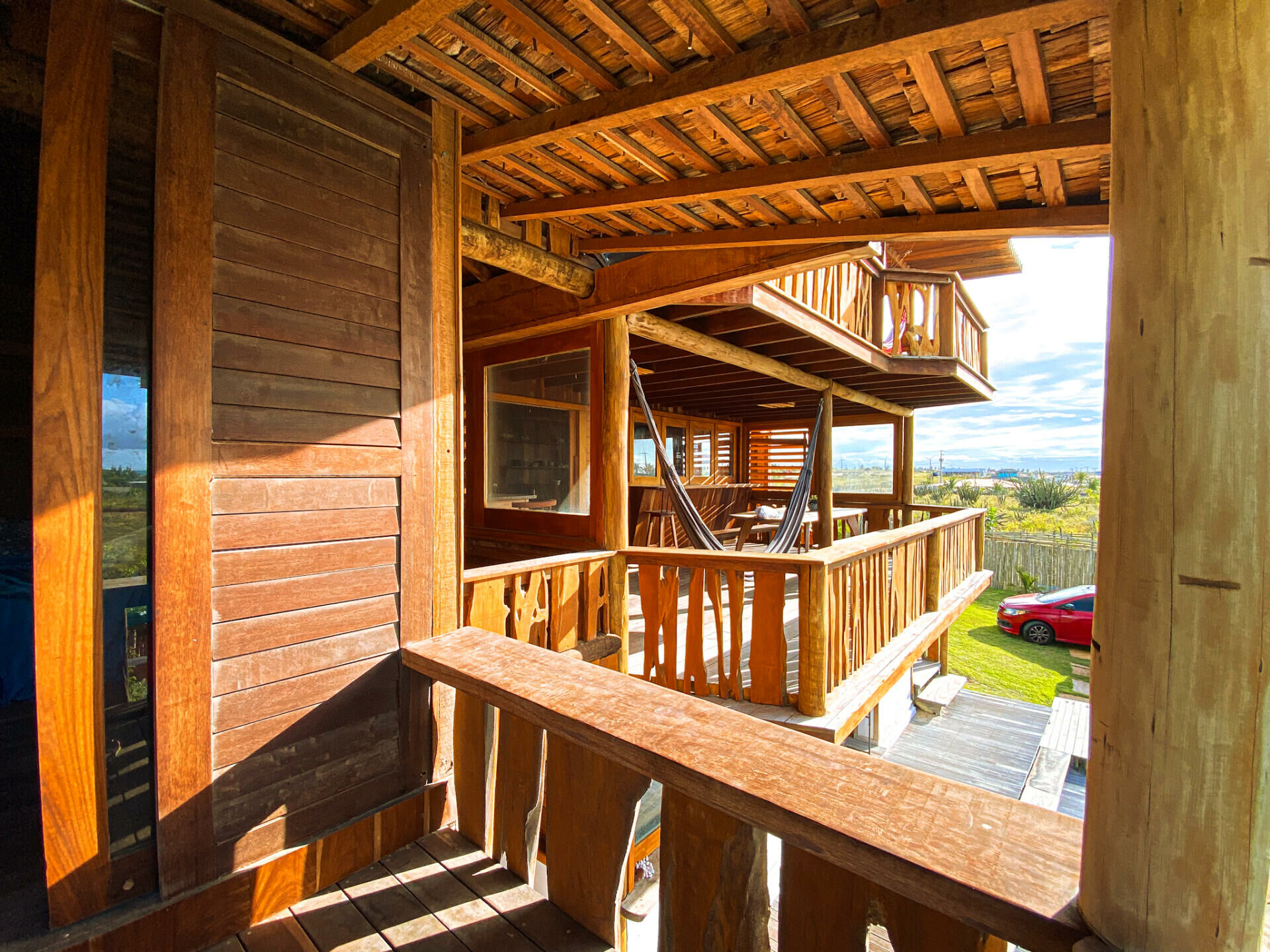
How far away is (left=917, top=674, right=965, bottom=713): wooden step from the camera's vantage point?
8.88 m

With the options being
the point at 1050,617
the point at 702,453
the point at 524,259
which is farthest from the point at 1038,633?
the point at 524,259

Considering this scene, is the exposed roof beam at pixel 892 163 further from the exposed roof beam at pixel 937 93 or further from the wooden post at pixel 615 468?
the wooden post at pixel 615 468

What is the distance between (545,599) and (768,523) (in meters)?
4.42

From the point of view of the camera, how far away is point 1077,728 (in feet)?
27.4

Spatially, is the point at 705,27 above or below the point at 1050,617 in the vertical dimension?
above

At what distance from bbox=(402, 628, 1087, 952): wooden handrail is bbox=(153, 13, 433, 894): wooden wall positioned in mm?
713

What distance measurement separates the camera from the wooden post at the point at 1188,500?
62 cm

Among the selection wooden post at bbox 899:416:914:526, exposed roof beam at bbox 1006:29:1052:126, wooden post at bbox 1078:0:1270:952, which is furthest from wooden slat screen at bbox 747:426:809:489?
wooden post at bbox 1078:0:1270:952

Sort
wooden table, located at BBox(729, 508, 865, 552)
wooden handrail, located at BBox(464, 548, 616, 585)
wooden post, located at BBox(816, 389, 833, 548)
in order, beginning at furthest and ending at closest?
1. wooden post, located at BBox(816, 389, 833, 548)
2. wooden table, located at BBox(729, 508, 865, 552)
3. wooden handrail, located at BBox(464, 548, 616, 585)

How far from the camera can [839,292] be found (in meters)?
5.28

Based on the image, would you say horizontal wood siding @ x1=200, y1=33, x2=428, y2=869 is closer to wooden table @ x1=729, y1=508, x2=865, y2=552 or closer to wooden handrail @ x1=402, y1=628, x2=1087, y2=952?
wooden handrail @ x1=402, y1=628, x2=1087, y2=952

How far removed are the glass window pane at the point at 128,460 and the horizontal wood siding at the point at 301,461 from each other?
0.14 meters

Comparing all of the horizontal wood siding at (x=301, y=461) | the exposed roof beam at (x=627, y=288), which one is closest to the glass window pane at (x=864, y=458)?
the exposed roof beam at (x=627, y=288)

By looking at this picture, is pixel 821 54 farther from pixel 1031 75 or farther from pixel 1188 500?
pixel 1188 500
